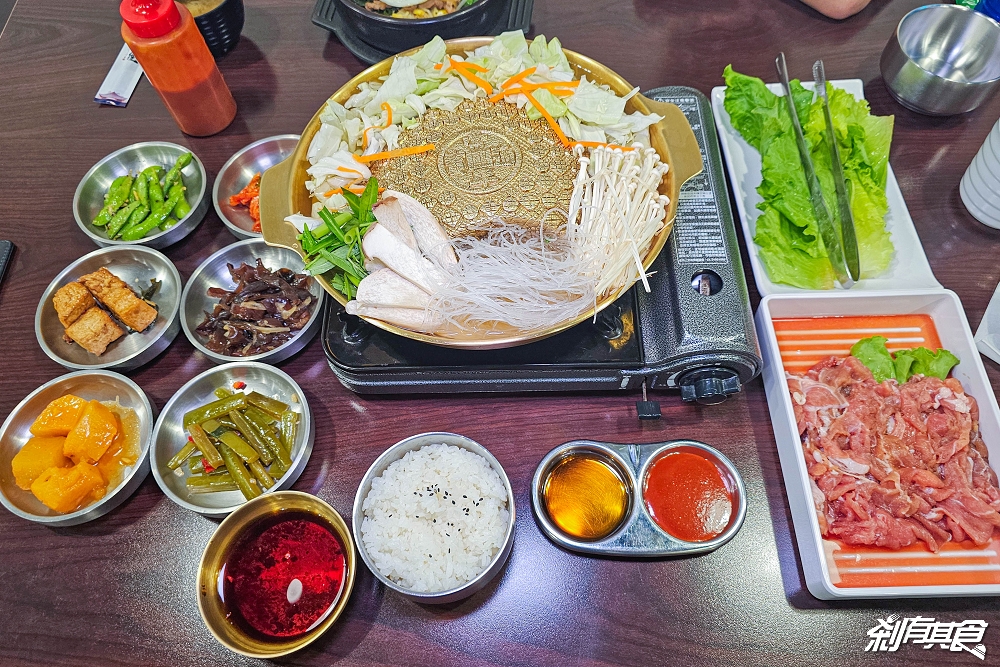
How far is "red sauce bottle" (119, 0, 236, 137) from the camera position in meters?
2.32

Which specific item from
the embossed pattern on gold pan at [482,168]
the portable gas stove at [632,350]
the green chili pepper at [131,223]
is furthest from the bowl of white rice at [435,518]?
the green chili pepper at [131,223]

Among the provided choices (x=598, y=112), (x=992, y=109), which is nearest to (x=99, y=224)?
(x=598, y=112)

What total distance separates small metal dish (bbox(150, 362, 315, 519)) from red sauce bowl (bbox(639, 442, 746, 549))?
1194mm

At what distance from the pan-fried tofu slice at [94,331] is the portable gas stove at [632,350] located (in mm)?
961

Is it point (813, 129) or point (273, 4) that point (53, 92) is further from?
point (813, 129)

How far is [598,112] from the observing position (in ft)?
7.60

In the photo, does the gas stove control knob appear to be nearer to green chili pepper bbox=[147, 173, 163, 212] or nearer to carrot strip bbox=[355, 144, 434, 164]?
carrot strip bbox=[355, 144, 434, 164]

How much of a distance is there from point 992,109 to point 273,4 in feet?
12.6

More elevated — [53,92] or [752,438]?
[53,92]

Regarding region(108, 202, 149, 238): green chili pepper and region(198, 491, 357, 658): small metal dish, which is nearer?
region(198, 491, 357, 658): small metal dish

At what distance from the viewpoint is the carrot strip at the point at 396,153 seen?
229cm

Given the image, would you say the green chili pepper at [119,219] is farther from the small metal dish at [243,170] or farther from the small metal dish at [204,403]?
the small metal dish at [204,403]

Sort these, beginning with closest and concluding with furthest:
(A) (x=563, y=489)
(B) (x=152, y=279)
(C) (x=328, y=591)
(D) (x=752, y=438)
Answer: (C) (x=328, y=591) → (A) (x=563, y=489) → (D) (x=752, y=438) → (B) (x=152, y=279)

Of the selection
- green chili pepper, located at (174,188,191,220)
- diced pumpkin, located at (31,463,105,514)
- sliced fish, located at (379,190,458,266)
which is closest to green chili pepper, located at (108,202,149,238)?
green chili pepper, located at (174,188,191,220)
